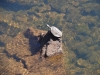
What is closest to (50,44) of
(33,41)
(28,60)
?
(33,41)

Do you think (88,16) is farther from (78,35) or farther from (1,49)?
(1,49)

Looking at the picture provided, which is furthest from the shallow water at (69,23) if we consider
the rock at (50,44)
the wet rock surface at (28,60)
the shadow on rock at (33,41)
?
the shadow on rock at (33,41)

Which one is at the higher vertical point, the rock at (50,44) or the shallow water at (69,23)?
the rock at (50,44)

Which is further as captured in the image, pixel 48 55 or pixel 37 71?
pixel 48 55

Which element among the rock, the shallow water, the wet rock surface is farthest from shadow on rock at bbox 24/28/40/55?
the shallow water

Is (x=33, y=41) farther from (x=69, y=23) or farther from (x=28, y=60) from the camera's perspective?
(x=69, y=23)

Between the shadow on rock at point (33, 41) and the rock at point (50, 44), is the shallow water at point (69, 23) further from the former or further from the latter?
the shadow on rock at point (33, 41)

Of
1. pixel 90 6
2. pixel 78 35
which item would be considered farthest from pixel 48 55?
pixel 90 6
